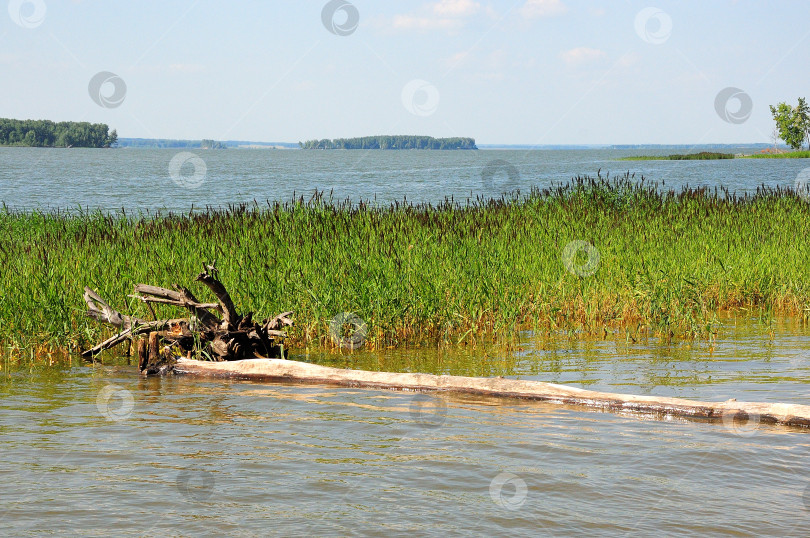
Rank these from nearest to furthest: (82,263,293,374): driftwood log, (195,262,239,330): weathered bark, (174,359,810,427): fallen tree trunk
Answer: (174,359,810,427): fallen tree trunk
(195,262,239,330): weathered bark
(82,263,293,374): driftwood log

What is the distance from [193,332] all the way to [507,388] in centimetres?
382

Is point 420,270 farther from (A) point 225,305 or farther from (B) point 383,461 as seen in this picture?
(B) point 383,461

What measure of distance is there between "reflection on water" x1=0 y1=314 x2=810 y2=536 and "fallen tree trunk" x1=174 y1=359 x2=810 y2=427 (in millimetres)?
118

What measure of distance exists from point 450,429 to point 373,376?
1526 mm

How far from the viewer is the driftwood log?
356 inches

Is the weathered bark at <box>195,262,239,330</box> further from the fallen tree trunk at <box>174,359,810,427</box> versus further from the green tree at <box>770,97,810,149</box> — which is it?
the green tree at <box>770,97,810,149</box>

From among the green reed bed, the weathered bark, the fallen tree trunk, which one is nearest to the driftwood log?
the weathered bark

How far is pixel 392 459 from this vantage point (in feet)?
19.8

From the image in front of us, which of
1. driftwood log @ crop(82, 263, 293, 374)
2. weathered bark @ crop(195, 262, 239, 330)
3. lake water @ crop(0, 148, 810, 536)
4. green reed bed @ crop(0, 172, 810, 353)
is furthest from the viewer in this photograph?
green reed bed @ crop(0, 172, 810, 353)

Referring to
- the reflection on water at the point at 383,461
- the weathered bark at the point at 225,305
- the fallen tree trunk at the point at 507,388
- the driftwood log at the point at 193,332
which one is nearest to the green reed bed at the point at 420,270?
the driftwood log at the point at 193,332

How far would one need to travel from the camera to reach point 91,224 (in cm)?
1683

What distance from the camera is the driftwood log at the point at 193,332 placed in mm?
9047

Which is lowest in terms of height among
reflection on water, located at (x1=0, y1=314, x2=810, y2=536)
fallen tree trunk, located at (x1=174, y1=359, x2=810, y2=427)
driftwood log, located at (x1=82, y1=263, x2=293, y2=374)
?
reflection on water, located at (x1=0, y1=314, x2=810, y2=536)

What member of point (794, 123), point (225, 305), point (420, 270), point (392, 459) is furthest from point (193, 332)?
point (794, 123)
